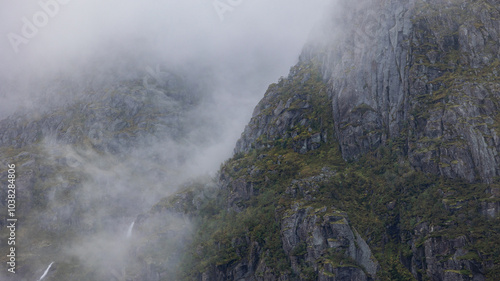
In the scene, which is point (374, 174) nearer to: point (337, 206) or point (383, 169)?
point (383, 169)

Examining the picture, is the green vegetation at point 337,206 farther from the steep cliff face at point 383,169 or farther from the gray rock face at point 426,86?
the gray rock face at point 426,86

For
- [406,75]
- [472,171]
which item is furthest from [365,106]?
[472,171]

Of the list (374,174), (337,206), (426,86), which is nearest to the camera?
(337,206)

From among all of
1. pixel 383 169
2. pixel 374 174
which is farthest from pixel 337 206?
pixel 383 169

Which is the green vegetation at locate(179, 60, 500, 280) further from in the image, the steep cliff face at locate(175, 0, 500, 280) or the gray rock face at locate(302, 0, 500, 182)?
the gray rock face at locate(302, 0, 500, 182)

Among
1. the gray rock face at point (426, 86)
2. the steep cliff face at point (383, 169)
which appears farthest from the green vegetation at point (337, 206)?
the gray rock face at point (426, 86)

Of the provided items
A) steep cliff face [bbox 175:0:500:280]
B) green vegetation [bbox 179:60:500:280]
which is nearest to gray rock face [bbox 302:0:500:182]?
steep cliff face [bbox 175:0:500:280]

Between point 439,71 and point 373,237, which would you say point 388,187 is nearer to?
point 373,237

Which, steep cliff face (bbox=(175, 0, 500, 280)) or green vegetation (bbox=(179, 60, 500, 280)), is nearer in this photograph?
green vegetation (bbox=(179, 60, 500, 280))
